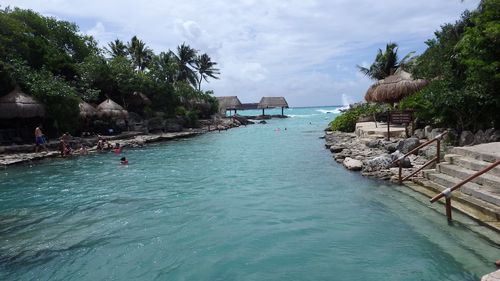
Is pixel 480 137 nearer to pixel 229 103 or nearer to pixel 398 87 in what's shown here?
pixel 398 87

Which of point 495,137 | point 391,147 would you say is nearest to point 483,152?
point 495,137

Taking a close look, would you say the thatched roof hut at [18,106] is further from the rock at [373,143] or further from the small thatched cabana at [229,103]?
the small thatched cabana at [229,103]

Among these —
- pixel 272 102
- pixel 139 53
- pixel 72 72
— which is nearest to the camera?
pixel 72 72

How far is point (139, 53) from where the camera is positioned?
3909 centimetres

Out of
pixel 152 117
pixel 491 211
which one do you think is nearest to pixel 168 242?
pixel 491 211

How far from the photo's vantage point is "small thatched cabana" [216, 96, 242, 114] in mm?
56812

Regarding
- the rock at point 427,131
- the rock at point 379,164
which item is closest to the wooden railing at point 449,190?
the rock at point 379,164

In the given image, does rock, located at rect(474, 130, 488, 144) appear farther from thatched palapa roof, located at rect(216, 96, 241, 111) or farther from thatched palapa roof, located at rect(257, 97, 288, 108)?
thatched palapa roof, located at rect(257, 97, 288, 108)

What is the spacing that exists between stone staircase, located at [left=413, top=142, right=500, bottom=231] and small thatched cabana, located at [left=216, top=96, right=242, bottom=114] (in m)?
48.0

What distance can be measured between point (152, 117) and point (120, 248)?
25088 millimetres

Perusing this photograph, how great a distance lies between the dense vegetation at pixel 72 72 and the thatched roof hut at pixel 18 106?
85 centimetres

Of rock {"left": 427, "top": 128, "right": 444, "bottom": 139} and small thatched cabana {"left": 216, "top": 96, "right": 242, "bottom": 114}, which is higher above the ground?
small thatched cabana {"left": 216, "top": 96, "right": 242, "bottom": 114}

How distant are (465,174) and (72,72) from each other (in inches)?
1008

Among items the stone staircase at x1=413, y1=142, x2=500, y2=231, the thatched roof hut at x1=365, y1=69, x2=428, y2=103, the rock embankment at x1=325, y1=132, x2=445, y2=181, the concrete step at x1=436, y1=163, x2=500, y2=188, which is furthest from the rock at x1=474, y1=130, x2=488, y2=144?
the thatched roof hut at x1=365, y1=69, x2=428, y2=103
